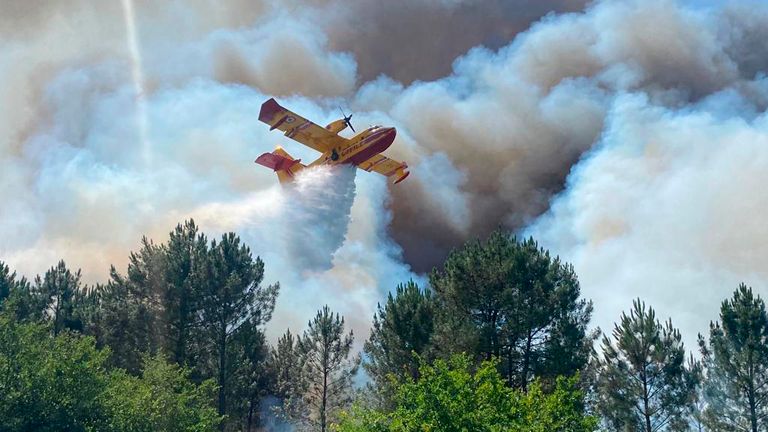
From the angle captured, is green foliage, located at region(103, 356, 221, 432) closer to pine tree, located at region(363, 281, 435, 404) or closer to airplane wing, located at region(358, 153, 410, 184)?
pine tree, located at region(363, 281, 435, 404)

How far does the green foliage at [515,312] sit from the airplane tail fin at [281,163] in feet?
92.5

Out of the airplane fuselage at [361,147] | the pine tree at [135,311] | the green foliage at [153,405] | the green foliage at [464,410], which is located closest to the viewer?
the green foliage at [464,410]

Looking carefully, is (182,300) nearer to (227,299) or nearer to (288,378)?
(227,299)

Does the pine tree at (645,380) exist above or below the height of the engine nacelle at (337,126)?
below

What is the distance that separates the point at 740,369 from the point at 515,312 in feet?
46.0

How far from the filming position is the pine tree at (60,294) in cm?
5811

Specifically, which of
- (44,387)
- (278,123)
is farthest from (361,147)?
(44,387)

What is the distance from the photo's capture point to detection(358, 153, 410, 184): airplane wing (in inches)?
2574

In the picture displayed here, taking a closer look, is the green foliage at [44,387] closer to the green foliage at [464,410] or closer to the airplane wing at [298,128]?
the green foliage at [464,410]

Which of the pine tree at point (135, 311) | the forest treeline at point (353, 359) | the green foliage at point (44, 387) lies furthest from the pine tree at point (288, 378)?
the green foliage at point (44, 387)

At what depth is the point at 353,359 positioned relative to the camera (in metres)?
49.9

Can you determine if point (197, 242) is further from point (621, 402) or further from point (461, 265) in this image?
point (621, 402)

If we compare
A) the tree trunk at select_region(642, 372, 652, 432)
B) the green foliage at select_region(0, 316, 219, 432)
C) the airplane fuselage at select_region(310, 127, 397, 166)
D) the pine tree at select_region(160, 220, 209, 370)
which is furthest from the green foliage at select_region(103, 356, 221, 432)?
the airplane fuselage at select_region(310, 127, 397, 166)

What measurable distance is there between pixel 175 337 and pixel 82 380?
51.8 ft
